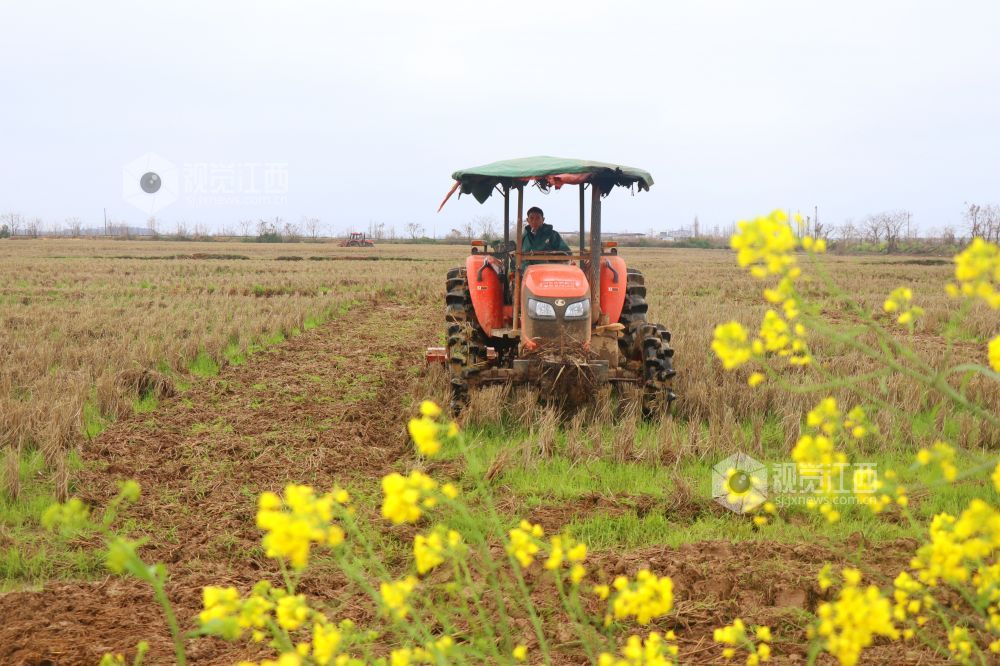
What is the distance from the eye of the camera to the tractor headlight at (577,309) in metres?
6.19

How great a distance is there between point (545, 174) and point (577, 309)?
45.6 inches

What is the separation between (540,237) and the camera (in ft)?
24.0

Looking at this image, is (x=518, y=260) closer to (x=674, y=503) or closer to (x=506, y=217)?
(x=506, y=217)

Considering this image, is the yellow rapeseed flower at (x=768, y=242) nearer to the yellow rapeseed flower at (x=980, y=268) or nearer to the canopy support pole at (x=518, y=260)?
the yellow rapeseed flower at (x=980, y=268)

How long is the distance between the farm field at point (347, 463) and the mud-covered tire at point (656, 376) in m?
0.20

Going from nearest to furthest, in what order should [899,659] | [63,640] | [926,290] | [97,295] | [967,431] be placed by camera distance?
[899,659] → [63,640] → [967,431] → [97,295] → [926,290]

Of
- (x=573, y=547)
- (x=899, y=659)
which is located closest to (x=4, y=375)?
(x=573, y=547)

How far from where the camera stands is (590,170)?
19.8 ft

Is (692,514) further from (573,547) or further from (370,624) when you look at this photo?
(573,547)

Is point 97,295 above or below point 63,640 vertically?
above

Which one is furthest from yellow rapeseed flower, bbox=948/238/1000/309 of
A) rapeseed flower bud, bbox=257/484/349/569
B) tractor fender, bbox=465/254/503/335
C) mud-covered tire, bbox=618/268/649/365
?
tractor fender, bbox=465/254/503/335

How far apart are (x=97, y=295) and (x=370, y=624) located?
15.1m

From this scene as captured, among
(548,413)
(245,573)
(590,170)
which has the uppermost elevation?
(590,170)

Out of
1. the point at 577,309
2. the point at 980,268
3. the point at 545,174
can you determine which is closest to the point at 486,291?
the point at 577,309
